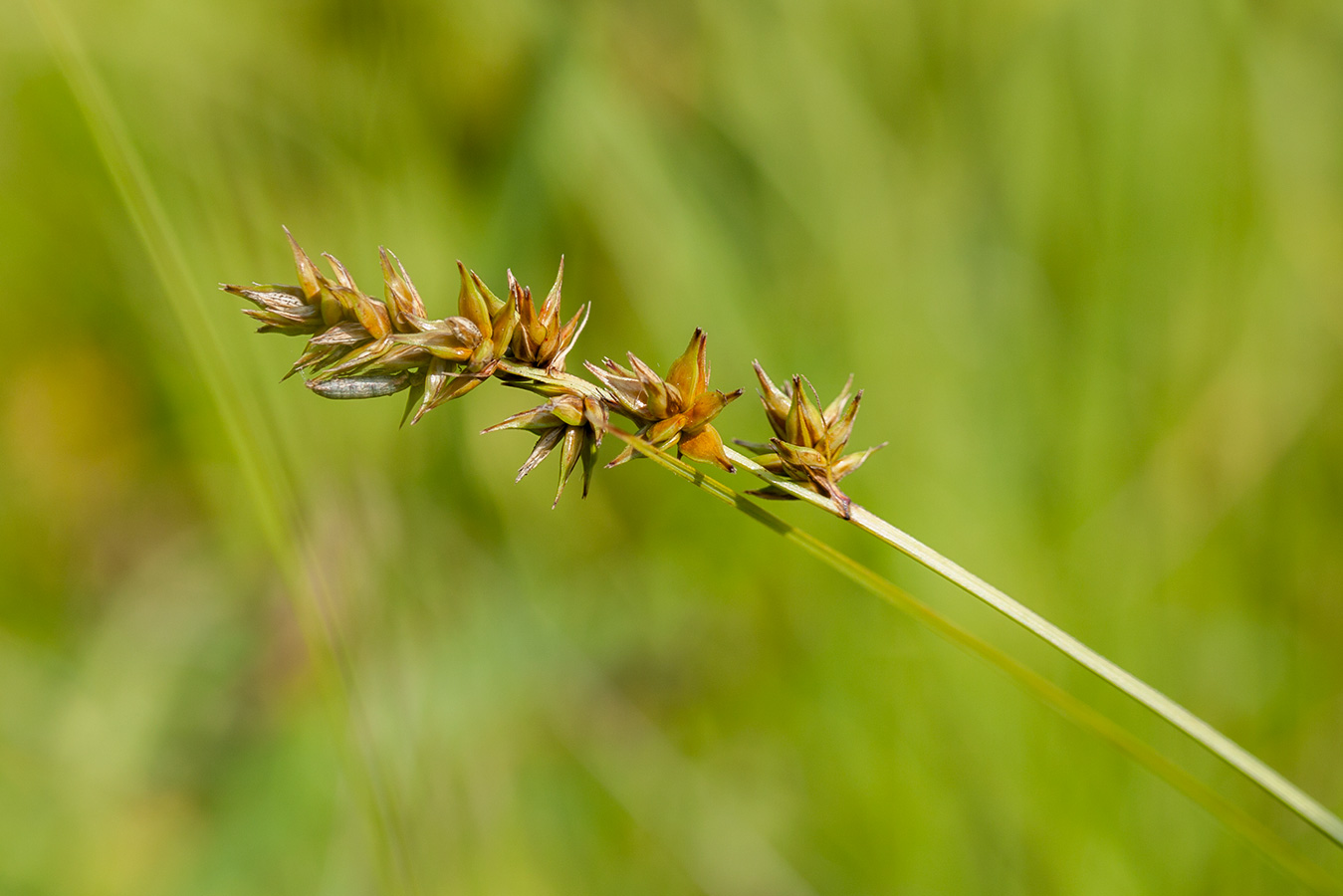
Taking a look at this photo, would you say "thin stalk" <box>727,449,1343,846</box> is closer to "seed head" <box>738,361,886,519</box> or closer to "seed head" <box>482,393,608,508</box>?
"seed head" <box>738,361,886,519</box>

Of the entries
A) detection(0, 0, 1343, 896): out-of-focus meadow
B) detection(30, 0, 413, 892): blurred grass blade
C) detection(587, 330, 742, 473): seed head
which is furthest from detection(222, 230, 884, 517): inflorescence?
detection(0, 0, 1343, 896): out-of-focus meadow

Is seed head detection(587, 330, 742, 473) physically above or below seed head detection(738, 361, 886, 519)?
above

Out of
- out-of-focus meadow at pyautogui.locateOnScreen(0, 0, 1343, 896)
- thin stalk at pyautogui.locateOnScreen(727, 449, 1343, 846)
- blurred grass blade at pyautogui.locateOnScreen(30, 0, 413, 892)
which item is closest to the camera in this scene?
thin stalk at pyautogui.locateOnScreen(727, 449, 1343, 846)

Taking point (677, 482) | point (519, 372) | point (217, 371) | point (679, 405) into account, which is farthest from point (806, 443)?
point (677, 482)

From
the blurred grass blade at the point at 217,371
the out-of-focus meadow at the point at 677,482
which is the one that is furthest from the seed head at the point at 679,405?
the out-of-focus meadow at the point at 677,482

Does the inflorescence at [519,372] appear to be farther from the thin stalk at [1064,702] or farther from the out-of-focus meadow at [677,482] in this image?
the out-of-focus meadow at [677,482]

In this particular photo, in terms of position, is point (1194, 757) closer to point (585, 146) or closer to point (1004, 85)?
point (1004, 85)

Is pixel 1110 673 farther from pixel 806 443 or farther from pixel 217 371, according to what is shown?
pixel 217 371
